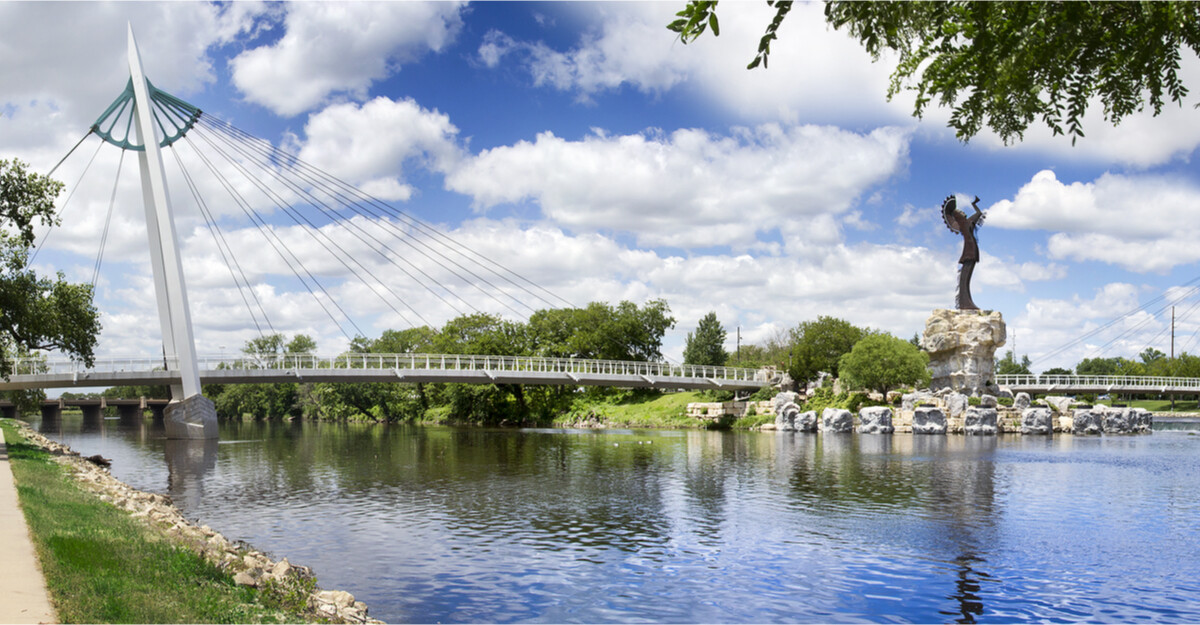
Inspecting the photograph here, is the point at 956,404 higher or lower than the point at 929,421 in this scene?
A: higher

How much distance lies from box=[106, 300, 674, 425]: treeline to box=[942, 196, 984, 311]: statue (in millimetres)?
39849

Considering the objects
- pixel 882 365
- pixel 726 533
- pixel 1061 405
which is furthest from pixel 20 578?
pixel 1061 405

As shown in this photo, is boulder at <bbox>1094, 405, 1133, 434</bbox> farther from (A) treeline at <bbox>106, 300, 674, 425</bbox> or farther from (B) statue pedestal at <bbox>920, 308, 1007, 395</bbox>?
(A) treeline at <bbox>106, 300, 674, 425</bbox>

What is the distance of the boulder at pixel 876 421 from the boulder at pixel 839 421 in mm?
972

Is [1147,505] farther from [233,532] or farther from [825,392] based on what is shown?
[825,392]

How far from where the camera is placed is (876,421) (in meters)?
66.6

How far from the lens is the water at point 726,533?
14930 millimetres

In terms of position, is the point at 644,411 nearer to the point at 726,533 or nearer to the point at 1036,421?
the point at 1036,421

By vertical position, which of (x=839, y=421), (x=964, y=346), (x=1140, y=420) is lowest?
(x=1140, y=420)

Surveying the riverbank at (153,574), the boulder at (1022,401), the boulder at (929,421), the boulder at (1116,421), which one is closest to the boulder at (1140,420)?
the boulder at (1116,421)

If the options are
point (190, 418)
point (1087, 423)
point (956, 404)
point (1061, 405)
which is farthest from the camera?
point (1061, 405)

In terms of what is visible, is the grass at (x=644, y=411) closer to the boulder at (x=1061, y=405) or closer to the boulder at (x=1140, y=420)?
the boulder at (x=1061, y=405)

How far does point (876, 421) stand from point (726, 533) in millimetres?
49352

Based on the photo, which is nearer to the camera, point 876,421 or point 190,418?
point 190,418
